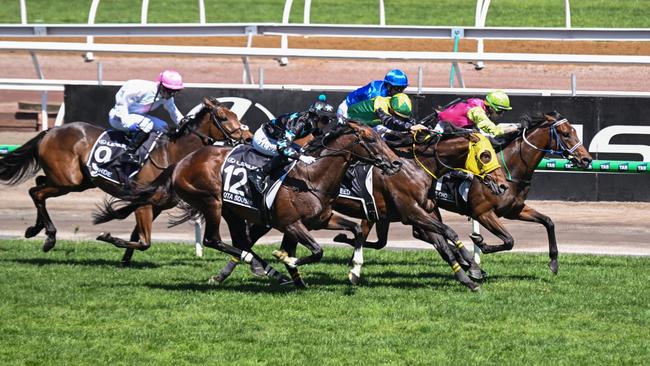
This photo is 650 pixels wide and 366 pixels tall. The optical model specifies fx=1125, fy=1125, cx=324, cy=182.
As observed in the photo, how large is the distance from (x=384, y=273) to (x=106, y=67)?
15.7 metres

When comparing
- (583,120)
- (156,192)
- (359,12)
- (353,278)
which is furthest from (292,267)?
(359,12)

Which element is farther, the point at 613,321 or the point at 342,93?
the point at 342,93

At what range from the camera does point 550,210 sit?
1691cm

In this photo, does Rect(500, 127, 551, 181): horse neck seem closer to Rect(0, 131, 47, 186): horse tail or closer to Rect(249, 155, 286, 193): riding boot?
Rect(249, 155, 286, 193): riding boot

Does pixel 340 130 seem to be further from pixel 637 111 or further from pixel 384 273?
pixel 637 111

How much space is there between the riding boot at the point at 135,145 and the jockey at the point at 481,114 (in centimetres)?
330

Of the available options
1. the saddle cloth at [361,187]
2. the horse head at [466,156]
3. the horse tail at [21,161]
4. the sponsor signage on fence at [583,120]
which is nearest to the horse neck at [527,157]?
the horse head at [466,156]

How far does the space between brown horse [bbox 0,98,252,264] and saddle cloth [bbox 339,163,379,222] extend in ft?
4.57

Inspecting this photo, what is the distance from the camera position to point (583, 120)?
55.3ft

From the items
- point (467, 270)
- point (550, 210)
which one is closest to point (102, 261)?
point (467, 270)

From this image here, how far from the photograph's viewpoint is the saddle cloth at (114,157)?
41.1 ft

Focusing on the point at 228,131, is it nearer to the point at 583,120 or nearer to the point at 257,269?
the point at 257,269

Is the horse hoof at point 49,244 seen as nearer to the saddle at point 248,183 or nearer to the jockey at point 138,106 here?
the jockey at point 138,106

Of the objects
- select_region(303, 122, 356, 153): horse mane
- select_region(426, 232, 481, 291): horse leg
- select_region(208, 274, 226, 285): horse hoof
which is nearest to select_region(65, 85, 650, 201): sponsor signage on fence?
select_region(426, 232, 481, 291): horse leg
